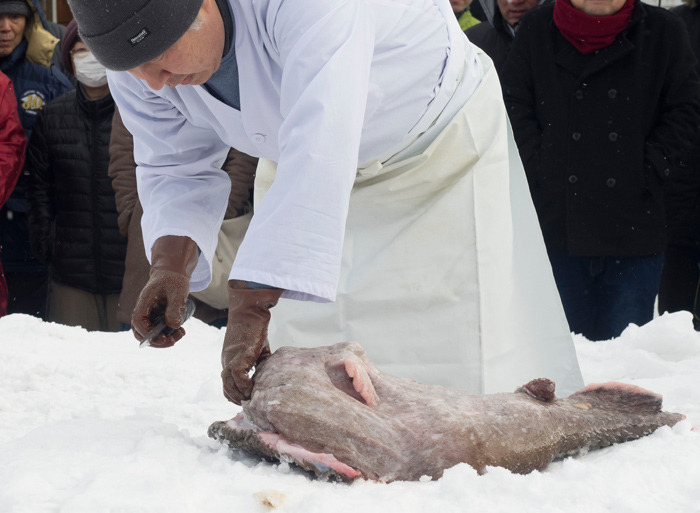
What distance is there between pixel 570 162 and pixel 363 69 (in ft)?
6.85

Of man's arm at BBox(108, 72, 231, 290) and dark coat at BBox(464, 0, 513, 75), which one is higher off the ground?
man's arm at BBox(108, 72, 231, 290)

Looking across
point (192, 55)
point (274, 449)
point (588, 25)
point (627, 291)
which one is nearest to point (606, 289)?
point (627, 291)

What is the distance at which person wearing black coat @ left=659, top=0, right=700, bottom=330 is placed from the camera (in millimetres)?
4090

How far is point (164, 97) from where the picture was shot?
2.30 m

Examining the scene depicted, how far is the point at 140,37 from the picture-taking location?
1.83 metres

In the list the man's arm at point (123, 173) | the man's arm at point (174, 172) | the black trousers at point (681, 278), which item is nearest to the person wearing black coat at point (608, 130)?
the black trousers at point (681, 278)

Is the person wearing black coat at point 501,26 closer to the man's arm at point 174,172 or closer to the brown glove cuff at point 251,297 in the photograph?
the man's arm at point 174,172

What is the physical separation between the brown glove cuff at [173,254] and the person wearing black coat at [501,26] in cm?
228

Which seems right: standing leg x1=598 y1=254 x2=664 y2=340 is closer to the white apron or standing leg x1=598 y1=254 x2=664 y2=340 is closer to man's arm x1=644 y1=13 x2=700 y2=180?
man's arm x1=644 y1=13 x2=700 y2=180

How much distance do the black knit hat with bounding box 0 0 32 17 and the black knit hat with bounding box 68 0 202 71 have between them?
10.2ft

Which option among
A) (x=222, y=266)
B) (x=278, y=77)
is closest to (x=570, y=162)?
(x=222, y=266)

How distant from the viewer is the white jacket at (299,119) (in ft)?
5.70

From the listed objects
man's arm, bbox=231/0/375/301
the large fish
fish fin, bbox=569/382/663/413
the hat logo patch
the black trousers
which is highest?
the hat logo patch

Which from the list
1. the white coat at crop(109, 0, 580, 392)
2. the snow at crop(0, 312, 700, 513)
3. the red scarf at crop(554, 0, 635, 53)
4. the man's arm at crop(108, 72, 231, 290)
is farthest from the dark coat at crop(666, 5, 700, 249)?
the man's arm at crop(108, 72, 231, 290)
